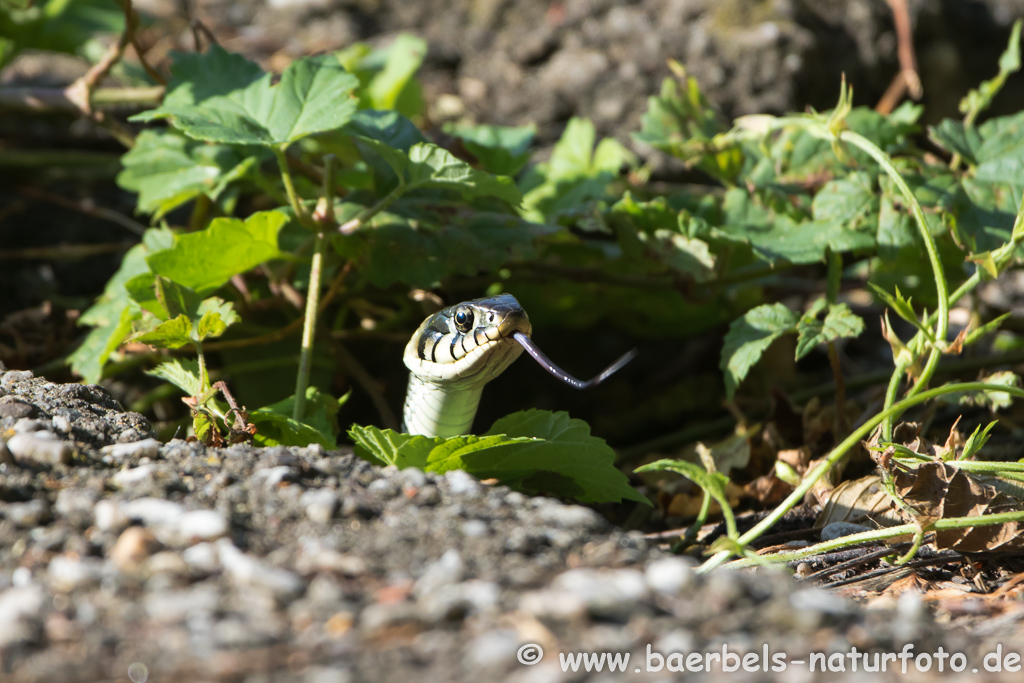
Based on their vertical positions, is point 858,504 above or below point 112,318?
below

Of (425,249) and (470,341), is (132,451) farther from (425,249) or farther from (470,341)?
(425,249)

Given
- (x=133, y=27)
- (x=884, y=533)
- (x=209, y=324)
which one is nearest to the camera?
(x=884, y=533)

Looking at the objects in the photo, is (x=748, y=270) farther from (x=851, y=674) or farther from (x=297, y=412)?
(x=851, y=674)

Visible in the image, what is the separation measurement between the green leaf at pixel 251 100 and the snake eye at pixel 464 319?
1.60 feet

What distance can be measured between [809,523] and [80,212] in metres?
2.77

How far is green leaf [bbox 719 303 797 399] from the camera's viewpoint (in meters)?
1.85

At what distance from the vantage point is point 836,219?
2.03 meters

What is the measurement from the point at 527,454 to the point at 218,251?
866 millimetres

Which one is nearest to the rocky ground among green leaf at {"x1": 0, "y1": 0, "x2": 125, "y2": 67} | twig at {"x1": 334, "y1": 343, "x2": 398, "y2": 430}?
twig at {"x1": 334, "y1": 343, "x2": 398, "y2": 430}

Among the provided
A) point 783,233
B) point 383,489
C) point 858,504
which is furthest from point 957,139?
point 383,489

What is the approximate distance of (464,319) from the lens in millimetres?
1896

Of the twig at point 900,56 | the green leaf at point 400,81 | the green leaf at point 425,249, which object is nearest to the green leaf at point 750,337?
the green leaf at point 425,249

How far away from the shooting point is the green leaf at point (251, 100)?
180cm

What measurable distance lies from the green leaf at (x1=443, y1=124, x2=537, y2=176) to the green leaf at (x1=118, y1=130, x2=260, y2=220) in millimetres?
663
